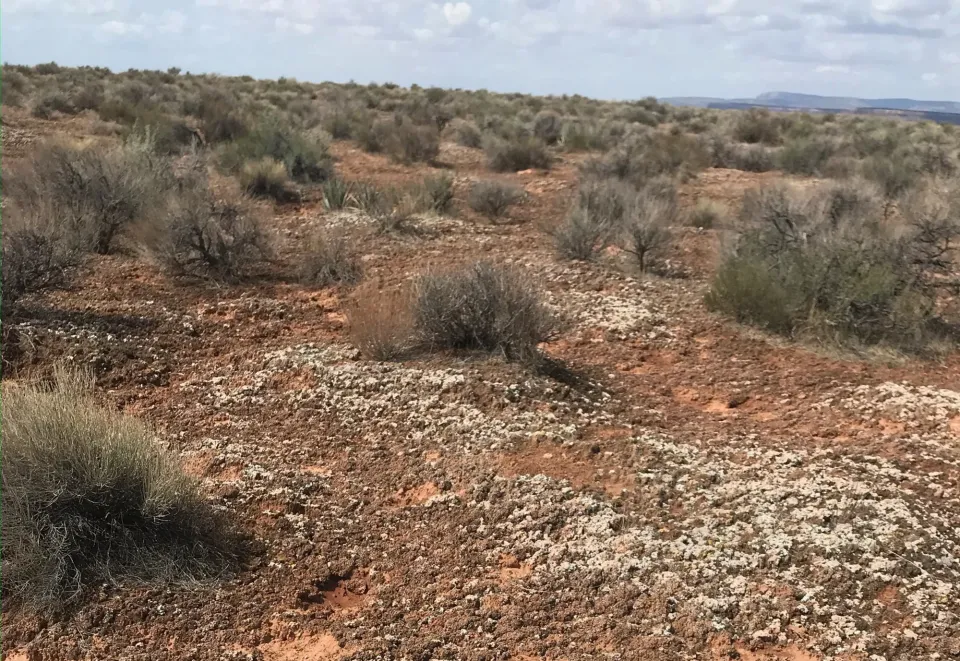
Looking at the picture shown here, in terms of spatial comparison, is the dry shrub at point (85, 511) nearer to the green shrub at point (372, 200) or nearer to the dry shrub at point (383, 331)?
the dry shrub at point (383, 331)

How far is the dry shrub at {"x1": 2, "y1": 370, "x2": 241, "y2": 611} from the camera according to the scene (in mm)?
3500

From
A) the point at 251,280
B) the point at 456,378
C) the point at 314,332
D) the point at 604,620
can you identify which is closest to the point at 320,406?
the point at 456,378

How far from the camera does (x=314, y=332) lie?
7402mm

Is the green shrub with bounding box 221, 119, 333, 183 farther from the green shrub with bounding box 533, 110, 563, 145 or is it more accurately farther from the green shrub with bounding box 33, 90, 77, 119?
the green shrub with bounding box 533, 110, 563, 145

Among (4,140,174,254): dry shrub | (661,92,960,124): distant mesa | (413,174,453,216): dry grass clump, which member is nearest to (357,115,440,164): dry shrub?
(413,174,453,216): dry grass clump

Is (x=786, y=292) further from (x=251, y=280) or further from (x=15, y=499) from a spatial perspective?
(x=15, y=499)

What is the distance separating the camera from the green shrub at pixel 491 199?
1306cm

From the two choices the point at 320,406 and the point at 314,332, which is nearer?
the point at 320,406

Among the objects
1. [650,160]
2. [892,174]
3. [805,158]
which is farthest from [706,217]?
[805,158]

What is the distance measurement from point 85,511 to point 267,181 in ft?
35.1

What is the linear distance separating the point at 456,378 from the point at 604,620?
268 centimetres

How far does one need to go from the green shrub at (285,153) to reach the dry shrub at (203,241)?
5.65m

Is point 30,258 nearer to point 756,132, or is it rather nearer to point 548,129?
point 548,129

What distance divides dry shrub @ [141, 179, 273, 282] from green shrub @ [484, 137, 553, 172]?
10.2 meters
